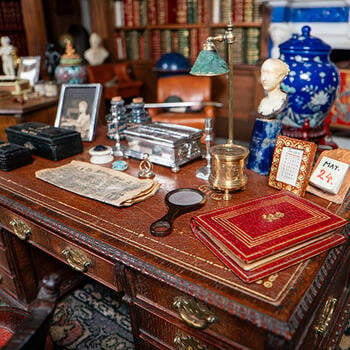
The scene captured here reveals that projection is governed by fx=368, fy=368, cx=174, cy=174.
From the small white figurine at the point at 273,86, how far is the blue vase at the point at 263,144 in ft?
0.11

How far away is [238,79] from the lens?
438 centimetres

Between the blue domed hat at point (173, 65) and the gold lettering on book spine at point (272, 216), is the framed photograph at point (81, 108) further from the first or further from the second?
the blue domed hat at point (173, 65)

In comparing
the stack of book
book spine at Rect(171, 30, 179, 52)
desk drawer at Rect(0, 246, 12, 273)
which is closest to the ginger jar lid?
the stack of book

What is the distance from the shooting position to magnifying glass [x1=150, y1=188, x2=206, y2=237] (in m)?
1.18

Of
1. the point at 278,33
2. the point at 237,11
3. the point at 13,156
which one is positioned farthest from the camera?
the point at 237,11

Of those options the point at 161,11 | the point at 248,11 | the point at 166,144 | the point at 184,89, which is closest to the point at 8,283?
the point at 166,144

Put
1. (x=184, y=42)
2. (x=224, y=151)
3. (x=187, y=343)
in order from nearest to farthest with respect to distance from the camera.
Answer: (x=187, y=343) → (x=224, y=151) → (x=184, y=42)

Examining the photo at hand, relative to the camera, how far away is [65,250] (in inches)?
52.4

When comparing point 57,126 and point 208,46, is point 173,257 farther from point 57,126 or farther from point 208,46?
point 57,126

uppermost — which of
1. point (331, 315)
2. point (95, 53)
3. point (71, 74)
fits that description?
point (95, 53)

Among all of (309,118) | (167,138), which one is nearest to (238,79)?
(309,118)

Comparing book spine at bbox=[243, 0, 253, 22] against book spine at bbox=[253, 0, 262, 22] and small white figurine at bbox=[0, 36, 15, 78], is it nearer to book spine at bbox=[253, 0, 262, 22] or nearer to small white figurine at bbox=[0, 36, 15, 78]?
book spine at bbox=[253, 0, 262, 22]

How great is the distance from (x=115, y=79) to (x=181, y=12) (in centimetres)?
119

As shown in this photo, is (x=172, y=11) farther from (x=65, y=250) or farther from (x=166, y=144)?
(x=65, y=250)
